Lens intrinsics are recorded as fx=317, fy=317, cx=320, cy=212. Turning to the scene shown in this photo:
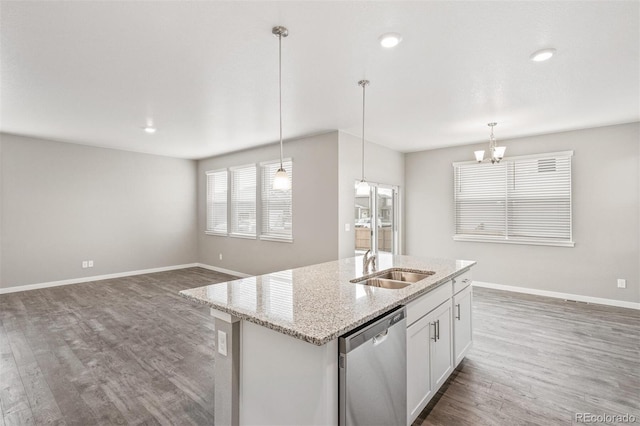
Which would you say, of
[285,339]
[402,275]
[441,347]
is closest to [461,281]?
[402,275]

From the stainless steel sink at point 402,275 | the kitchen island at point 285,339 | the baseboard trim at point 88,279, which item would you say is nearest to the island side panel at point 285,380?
the kitchen island at point 285,339

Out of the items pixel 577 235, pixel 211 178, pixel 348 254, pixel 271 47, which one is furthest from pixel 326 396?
pixel 211 178

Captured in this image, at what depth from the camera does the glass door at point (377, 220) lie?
219 inches

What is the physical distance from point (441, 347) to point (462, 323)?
539mm

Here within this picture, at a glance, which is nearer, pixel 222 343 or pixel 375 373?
pixel 375 373

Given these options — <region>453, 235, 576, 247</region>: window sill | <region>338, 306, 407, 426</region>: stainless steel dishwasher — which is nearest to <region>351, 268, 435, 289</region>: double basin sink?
<region>338, 306, 407, 426</region>: stainless steel dishwasher

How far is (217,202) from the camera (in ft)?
24.3

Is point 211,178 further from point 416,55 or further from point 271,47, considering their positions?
point 416,55

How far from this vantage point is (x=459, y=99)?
3.66 m

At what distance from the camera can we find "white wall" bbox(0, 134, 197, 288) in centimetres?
541

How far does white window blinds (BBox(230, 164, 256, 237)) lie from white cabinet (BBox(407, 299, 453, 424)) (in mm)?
4658

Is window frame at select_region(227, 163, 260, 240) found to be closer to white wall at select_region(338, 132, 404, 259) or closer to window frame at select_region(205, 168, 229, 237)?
window frame at select_region(205, 168, 229, 237)

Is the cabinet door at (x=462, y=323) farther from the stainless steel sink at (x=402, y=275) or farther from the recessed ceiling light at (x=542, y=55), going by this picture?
the recessed ceiling light at (x=542, y=55)

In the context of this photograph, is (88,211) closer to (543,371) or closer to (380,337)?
(380,337)
